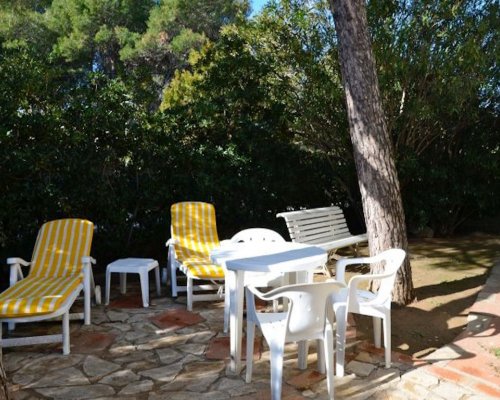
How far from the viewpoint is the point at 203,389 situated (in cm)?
338

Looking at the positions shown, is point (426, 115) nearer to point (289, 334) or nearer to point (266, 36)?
point (266, 36)

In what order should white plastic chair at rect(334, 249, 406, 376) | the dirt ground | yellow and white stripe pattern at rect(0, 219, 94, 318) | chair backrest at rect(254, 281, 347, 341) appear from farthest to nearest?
the dirt ground, yellow and white stripe pattern at rect(0, 219, 94, 318), white plastic chair at rect(334, 249, 406, 376), chair backrest at rect(254, 281, 347, 341)

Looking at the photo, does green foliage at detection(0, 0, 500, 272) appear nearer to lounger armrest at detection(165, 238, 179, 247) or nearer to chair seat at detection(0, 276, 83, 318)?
lounger armrest at detection(165, 238, 179, 247)

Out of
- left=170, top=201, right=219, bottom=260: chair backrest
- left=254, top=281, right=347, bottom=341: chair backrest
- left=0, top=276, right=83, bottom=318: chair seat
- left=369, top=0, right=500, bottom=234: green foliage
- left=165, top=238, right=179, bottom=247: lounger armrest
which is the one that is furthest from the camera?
left=369, top=0, right=500, bottom=234: green foliage

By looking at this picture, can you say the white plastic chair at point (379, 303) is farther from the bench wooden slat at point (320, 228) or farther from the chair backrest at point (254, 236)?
the bench wooden slat at point (320, 228)

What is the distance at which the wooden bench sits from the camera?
642cm

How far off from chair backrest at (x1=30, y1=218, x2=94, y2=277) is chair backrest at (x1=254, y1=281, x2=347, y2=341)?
117 inches

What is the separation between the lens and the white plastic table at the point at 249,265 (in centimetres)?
360

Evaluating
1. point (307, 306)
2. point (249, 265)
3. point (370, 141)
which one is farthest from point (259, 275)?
point (370, 141)

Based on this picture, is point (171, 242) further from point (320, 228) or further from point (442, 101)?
point (442, 101)

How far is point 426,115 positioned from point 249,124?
9.23 ft

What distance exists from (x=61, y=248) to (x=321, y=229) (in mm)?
3563

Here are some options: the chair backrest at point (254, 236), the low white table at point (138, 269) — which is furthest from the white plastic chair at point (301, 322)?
the low white table at point (138, 269)

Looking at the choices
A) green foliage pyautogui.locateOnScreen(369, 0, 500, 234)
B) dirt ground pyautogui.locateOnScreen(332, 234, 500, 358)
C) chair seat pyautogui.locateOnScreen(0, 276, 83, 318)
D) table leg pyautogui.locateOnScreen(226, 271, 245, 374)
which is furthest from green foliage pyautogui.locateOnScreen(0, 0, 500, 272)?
table leg pyautogui.locateOnScreen(226, 271, 245, 374)
